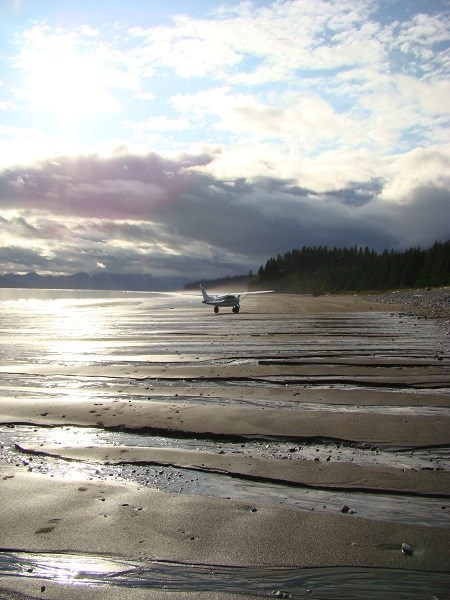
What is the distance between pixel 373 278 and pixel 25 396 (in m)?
115

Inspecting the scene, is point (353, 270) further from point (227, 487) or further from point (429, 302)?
point (227, 487)

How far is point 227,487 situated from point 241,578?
1614 mm

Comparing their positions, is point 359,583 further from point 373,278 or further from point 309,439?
point 373,278

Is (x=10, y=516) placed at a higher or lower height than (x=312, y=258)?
lower

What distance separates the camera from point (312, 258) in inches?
6944

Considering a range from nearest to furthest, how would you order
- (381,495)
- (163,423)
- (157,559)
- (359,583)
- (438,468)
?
(359,583) < (157,559) < (381,495) < (438,468) < (163,423)

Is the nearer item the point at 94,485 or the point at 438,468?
the point at 94,485

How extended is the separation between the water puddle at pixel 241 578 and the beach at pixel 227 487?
0.01 metres

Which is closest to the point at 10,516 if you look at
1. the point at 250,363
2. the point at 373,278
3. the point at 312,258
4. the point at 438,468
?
the point at 438,468

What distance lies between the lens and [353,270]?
133000mm

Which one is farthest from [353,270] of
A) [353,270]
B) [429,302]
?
[429,302]

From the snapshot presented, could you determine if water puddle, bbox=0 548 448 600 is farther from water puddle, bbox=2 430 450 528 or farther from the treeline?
the treeline

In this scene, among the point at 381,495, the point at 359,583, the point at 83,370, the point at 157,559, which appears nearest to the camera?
the point at 359,583

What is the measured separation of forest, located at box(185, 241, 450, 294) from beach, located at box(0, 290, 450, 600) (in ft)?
290
